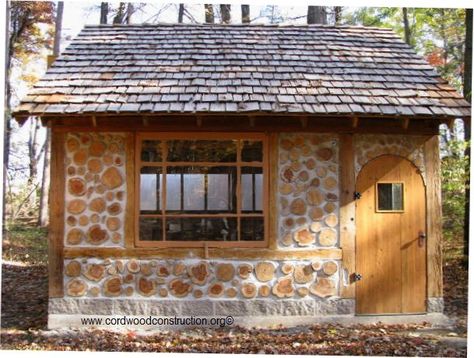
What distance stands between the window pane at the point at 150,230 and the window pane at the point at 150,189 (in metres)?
0.13

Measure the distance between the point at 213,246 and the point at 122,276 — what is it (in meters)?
1.21

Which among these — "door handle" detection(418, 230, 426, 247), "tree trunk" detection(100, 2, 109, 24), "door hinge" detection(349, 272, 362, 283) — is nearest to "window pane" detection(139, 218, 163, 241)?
"door hinge" detection(349, 272, 362, 283)

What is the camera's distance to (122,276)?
220 inches

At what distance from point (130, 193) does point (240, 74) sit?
2169 millimetres

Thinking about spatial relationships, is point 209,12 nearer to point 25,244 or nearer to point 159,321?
point 25,244

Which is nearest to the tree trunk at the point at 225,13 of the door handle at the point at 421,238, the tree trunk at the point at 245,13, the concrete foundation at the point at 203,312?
the tree trunk at the point at 245,13

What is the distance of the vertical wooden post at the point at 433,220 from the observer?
5809 millimetres

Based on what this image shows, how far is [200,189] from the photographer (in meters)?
5.95

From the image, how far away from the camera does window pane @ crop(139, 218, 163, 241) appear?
5.69m

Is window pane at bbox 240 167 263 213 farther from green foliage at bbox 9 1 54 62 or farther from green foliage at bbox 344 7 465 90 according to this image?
green foliage at bbox 9 1 54 62

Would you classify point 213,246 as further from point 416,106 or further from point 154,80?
point 416,106

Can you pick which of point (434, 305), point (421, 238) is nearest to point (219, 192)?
point (421, 238)

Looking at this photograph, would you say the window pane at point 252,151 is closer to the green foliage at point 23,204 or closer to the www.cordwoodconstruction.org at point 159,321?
the www.cordwoodconstruction.org at point 159,321

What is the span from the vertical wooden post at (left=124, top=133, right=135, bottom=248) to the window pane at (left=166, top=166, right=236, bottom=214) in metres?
0.44
